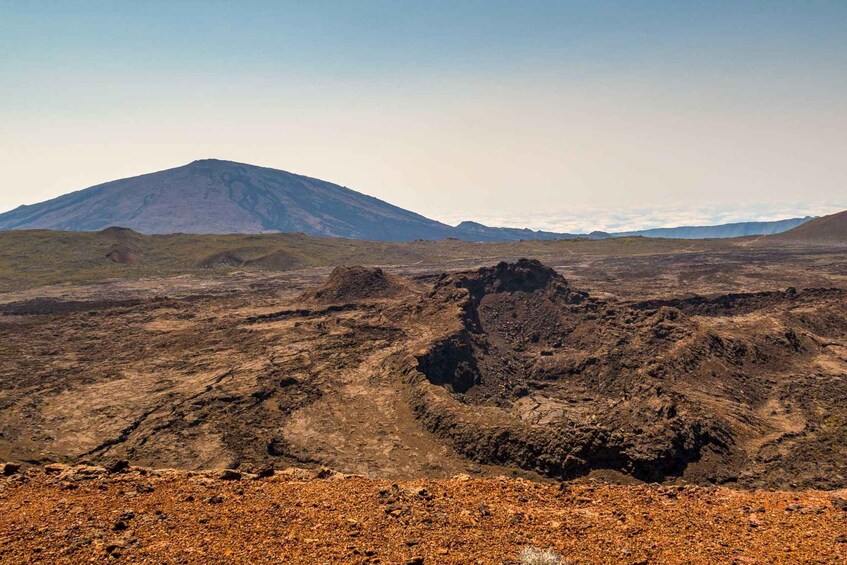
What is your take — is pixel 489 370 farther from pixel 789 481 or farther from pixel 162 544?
pixel 162 544

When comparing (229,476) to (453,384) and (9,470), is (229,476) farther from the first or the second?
(453,384)

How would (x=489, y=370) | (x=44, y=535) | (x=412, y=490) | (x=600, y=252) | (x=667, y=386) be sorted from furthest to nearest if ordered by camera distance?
(x=600, y=252) < (x=489, y=370) < (x=667, y=386) < (x=412, y=490) < (x=44, y=535)

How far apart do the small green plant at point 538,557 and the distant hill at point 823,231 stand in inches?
7626

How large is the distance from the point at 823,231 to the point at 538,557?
206 meters

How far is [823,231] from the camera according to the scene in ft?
530

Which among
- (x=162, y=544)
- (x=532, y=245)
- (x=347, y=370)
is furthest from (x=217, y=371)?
(x=532, y=245)

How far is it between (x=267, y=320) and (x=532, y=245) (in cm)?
12355

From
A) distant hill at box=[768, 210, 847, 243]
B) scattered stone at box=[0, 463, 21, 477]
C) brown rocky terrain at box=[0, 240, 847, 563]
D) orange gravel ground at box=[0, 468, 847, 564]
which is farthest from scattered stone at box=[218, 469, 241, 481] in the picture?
distant hill at box=[768, 210, 847, 243]

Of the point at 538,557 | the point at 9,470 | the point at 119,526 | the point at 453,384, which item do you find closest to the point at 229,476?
the point at 119,526

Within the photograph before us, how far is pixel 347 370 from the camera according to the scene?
30.1m

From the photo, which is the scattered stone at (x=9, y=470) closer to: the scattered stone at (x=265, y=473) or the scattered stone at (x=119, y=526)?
the scattered stone at (x=119, y=526)

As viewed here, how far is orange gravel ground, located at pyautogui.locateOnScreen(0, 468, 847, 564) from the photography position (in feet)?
26.0

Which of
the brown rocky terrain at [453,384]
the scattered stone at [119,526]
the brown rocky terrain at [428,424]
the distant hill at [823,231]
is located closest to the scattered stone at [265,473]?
the brown rocky terrain at [428,424]

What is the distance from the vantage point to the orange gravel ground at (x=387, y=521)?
793 cm
